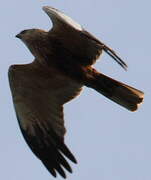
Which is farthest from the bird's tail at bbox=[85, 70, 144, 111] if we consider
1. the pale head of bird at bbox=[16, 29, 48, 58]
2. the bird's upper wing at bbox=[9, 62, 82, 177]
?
the pale head of bird at bbox=[16, 29, 48, 58]

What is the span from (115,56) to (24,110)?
7.29 ft

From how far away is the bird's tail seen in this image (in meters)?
12.2

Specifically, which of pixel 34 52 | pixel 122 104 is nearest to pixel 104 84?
pixel 122 104

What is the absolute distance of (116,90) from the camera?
1226cm

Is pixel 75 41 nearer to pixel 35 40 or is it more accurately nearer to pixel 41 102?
pixel 35 40

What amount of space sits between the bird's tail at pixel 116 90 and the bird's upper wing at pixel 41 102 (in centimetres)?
42

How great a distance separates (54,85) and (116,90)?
1123 mm

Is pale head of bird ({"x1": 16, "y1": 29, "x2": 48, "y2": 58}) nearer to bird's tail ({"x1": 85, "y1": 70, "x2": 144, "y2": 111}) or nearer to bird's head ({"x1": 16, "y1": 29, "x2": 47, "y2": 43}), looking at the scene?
bird's head ({"x1": 16, "y1": 29, "x2": 47, "y2": 43})

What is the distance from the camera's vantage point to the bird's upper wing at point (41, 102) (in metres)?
12.5

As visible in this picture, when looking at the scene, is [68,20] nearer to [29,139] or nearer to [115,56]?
[115,56]

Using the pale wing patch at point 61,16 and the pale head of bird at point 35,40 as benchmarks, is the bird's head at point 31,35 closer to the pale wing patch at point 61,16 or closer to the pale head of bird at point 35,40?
the pale head of bird at point 35,40

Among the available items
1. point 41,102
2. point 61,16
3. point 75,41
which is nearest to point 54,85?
point 41,102

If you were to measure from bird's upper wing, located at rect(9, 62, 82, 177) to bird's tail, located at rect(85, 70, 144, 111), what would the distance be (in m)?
0.42

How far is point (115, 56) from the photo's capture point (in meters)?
11.2
